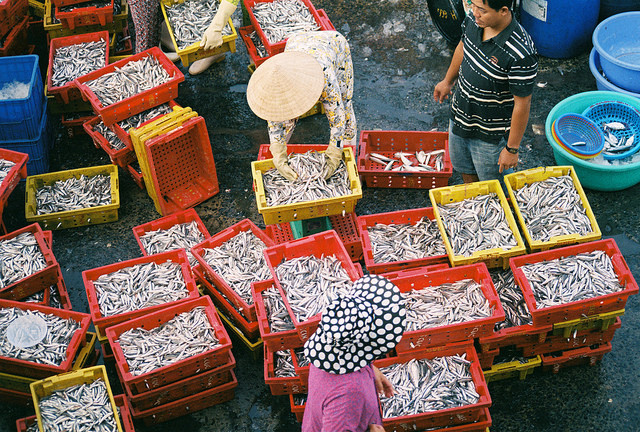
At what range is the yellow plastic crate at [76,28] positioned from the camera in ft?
26.9

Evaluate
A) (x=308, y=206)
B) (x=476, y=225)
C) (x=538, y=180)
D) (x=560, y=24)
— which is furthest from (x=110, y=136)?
(x=560, y=24)

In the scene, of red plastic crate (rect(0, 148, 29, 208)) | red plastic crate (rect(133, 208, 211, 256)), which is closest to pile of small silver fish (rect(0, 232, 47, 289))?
red plastic crate (rect(0, 148, 29, 208))

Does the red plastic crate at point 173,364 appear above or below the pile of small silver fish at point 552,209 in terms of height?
below

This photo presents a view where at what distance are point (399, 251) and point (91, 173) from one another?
350cm

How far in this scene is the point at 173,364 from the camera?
5.05 metres

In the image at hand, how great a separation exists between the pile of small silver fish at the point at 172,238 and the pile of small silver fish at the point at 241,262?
1.49 feet

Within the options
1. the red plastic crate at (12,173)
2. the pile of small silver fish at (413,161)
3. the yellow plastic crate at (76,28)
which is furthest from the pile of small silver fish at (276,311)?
the yellow plastic crate at (76,28)

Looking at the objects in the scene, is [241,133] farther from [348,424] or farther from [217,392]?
[348,424]

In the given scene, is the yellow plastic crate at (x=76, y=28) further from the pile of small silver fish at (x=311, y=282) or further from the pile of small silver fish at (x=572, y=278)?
the pile of small silver fish at (x=572, y=278)

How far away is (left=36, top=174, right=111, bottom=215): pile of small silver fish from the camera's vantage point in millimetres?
6918

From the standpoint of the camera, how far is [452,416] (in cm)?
493

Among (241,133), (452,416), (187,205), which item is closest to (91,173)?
(187,205)

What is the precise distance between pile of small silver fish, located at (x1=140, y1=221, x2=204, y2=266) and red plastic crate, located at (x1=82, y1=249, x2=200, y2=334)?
19.2 inches

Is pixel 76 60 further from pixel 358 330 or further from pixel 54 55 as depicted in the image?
pixel 358 330
